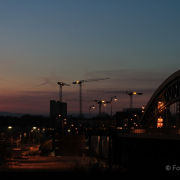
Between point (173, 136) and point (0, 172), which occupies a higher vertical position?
point (173, 136)

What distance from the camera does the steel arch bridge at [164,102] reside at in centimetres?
5286

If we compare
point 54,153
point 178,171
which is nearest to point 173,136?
point 178,171

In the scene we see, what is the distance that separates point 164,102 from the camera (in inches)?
2372

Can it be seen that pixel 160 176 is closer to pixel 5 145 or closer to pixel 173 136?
pixel 173 136

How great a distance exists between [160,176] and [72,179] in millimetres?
10915

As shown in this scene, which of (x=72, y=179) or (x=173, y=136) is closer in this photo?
(x=173, y=136)

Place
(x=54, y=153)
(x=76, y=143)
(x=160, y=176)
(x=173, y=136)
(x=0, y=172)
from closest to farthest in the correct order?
1. (x=173, y=136)
2. (x=160, y=176)
3. (x=0, y=172)
4. (x=54, y=153)
5. (x=76, y=143)

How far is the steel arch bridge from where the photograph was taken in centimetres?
5286

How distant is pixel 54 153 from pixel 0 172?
38.8m

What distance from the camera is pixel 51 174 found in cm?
4703

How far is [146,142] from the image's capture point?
2436 inches

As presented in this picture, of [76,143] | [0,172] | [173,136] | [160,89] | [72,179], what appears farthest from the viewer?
[76,143]

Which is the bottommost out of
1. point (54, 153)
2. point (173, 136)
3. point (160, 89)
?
point (54, 153)

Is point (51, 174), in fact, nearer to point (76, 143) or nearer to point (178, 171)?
point (178, 171)
